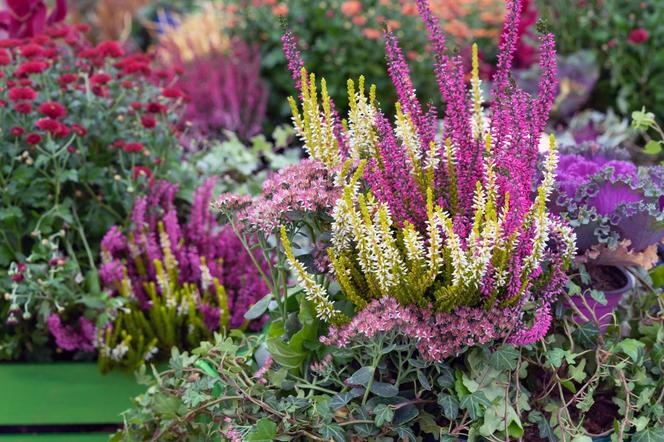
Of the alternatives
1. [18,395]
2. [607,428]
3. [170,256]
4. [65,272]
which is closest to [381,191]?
[607,428]

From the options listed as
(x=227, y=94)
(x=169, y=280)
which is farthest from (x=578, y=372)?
(x=227, y=94)

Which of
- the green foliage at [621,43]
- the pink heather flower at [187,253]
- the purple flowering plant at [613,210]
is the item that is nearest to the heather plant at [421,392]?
the purple flowering plant at [613,210]

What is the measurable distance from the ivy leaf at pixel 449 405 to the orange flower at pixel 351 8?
338cm

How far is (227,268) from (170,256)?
0.85 ft

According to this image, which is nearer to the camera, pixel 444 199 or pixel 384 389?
pixel 384 389

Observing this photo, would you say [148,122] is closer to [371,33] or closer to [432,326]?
[432,326]

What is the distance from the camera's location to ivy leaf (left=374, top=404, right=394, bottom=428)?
1.34 metres

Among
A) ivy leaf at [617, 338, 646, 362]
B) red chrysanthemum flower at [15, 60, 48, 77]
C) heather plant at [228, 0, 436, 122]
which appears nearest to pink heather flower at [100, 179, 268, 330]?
red chrysanthemum flower at [15, 60, 48, 77]

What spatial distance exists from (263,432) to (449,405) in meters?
0.33

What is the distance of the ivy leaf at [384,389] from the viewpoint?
1353 mm

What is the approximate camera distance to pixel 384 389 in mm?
1357

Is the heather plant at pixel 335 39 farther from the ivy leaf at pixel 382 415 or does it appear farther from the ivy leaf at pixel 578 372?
the ivy leaf at pixel 382 415

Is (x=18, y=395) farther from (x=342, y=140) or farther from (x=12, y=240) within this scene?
(x=342, y=140)

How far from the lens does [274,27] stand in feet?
15.1
